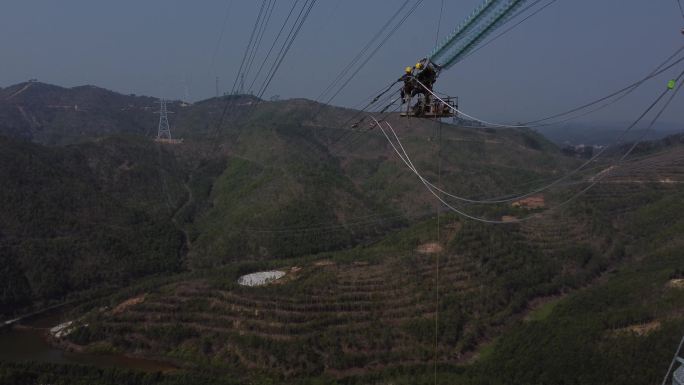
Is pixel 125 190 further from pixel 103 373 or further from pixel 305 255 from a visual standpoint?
pixel 103 373

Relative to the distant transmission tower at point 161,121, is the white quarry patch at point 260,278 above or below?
below

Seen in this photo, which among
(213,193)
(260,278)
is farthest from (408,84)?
(213,193)

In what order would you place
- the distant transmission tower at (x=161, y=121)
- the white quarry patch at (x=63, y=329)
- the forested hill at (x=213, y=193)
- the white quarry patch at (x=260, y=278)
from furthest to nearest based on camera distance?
the distant transmission tower at (x=161, y=121)
the forested hill at (x=213, y=193)
the white quarry patch at (x=260, y=278)
the white quarry patch at (x=63, y=329)

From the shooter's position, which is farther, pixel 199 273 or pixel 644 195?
pixel 644 195

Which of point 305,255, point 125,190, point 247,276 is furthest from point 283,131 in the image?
point 247,276

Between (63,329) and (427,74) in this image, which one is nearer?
(427,74)

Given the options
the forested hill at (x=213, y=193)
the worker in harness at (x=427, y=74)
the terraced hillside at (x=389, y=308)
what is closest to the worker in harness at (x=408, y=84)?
the worker in harness at (x=427, y=74)

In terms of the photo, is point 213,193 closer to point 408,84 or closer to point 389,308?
point 389,308

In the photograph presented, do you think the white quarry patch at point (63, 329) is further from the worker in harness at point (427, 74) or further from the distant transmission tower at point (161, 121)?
the distant transmission tower at point (161, 121)


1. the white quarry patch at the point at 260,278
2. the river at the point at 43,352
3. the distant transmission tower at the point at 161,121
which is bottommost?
the river at the point at 43,352
